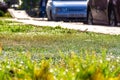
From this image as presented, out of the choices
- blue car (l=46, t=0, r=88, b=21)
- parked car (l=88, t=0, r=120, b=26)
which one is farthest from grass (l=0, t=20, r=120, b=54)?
blue car (l=46, t=0, r=88, b=21)

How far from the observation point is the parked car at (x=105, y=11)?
19.5 meters

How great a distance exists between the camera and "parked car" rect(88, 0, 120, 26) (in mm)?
19547

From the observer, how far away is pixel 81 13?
2758 centimetres

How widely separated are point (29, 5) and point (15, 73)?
5538cm

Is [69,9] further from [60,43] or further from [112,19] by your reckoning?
[60,43]

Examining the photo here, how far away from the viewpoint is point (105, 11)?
20.4m

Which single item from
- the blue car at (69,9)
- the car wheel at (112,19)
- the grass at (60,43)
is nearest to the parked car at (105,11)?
the car wheel at (112,19)

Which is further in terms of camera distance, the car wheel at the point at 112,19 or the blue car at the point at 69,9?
the blue car at the point at 69,9

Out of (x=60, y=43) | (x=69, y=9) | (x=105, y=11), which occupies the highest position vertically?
(x=60, y=43)

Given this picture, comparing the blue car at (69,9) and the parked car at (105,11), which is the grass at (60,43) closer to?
the parked car at (105,11)

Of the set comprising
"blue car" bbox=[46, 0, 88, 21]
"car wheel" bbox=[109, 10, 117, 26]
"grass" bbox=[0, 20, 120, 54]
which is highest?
"grass" bbox=[0, 20, 120, 54]

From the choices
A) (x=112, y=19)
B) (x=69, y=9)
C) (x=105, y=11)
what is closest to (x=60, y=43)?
(x=112, y=19)

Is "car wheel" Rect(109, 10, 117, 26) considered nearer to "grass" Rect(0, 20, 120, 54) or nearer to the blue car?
"grass" Rect(0, 20, 120, 54)

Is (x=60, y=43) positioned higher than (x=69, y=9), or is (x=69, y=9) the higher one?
(x=60, y=43)
